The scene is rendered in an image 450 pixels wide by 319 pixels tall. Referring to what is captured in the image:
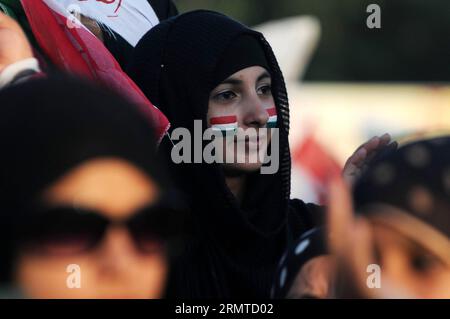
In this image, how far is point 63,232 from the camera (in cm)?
178

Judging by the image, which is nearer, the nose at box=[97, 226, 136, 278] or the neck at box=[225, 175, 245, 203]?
the nose at box=[97, 226, 136, 278]

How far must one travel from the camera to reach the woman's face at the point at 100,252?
5.78 feet

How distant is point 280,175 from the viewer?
146 inches

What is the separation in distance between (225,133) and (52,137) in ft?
5.98

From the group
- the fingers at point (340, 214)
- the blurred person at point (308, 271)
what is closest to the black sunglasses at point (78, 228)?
the fingers at point (340, 214)

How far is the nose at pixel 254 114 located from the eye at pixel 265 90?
79mm

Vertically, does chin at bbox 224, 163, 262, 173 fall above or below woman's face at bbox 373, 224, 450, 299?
above

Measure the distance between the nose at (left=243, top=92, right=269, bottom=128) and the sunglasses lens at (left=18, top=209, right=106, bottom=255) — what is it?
180 centimetres

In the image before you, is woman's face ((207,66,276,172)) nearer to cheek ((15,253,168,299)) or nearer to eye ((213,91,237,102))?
eye ((213,91,237,102))

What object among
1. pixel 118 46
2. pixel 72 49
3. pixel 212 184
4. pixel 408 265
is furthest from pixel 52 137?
pixel 118 46

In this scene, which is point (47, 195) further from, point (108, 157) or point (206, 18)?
point (206, 18)

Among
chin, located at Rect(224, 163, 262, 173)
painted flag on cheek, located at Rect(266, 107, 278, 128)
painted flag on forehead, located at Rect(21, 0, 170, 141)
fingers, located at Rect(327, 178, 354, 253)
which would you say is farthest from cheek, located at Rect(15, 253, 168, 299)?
painted flag on cheek, located at Rect(266, 107, 278, 128)

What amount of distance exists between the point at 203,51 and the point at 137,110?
1720 millimetres

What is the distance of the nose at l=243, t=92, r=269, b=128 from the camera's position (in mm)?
3561
